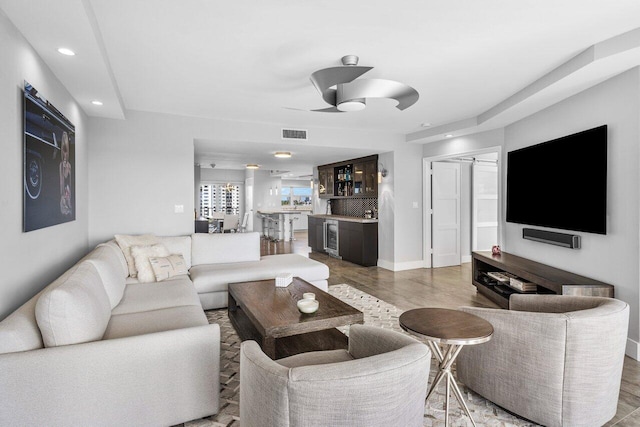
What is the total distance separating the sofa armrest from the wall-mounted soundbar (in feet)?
11.5

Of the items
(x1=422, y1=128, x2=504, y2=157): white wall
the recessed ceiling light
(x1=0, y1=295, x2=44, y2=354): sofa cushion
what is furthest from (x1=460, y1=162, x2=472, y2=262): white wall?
(x1=0, y1=295, x2=44, y2=354): sofa cushion

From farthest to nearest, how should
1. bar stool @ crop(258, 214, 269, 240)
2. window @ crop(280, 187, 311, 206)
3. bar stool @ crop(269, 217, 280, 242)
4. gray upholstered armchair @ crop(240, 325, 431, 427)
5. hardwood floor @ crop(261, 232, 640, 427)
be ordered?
window @ crop(280, 187, 311, 206), bar stool @ crop(258, 214, 269, 240), bar stool @ crop(269, 217, 280, 242), hardwood floor @ crop(261, 232, 640, 427), gray upholstered armchair @ crop(240, 325, 431, 427)

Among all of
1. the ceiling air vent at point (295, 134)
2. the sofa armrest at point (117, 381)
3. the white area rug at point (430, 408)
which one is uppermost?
the ceiling air vent at point (295, 134)

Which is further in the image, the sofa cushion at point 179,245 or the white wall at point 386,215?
the white wall at point 386,215

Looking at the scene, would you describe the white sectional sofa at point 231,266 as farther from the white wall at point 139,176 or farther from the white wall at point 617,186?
the white wall at point 617,186

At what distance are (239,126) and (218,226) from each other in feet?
21.1

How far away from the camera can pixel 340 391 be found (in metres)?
1.12

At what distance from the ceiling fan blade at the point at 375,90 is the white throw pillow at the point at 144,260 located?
2.61 m

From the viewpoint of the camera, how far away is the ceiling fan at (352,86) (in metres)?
2.80

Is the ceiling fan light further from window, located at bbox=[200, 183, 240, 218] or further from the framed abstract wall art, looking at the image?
window, located at bbox=[200, 183, 240, 218]

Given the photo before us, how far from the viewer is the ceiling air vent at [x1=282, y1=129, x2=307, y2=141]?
5367mm

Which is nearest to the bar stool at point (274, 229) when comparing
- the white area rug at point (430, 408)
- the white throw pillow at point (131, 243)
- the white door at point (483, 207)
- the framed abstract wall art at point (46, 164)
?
the white door at point (483, 207)

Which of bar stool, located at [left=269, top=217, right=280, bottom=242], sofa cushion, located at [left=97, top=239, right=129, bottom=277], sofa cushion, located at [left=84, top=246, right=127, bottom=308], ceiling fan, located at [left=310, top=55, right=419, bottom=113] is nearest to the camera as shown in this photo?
sofa cushion, located at [left=84, top=246, right=127, bottom=308]

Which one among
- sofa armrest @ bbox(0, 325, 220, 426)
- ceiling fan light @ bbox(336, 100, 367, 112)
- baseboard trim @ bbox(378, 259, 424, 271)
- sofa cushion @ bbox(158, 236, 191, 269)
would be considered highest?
ceiling fan light @ bbox(336, 100, 367, 112)
